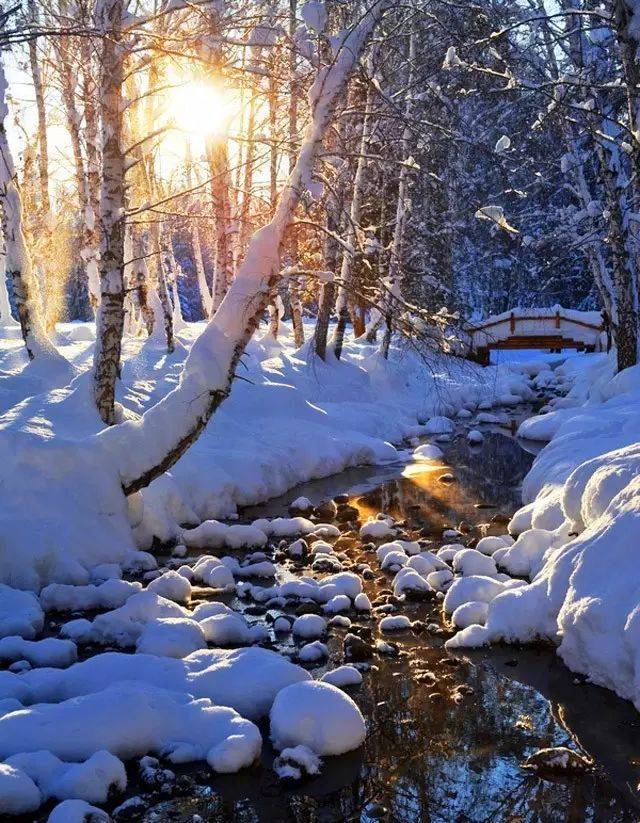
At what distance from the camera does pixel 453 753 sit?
4.46m

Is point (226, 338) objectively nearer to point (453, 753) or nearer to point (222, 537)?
point (222, 537)

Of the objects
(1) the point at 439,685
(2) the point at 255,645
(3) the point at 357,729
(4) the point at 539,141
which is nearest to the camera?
(3) the point at 357,729

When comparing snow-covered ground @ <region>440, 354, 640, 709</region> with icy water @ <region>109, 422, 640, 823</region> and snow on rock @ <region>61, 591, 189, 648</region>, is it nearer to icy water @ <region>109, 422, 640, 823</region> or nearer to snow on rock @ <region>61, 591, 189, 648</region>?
icy water @ <region>109, 422, 640, 823</region>

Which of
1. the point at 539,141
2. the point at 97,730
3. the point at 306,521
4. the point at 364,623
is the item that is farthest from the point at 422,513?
the point at 539,141

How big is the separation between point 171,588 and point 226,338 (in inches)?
91.4

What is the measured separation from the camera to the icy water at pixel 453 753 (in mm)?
3947

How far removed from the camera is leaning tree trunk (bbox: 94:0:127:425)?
7.90 meters

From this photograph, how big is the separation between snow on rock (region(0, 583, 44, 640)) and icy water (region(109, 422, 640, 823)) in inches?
72.2

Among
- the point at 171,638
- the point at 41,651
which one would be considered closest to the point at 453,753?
the point at 171,638

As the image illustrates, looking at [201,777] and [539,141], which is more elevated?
[539,141]

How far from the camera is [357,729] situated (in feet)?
14.8

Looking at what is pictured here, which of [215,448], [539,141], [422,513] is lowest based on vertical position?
[422,513]

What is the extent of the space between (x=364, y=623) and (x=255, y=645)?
0.90 m

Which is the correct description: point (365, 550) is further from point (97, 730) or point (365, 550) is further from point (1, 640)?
point (97, 730)
